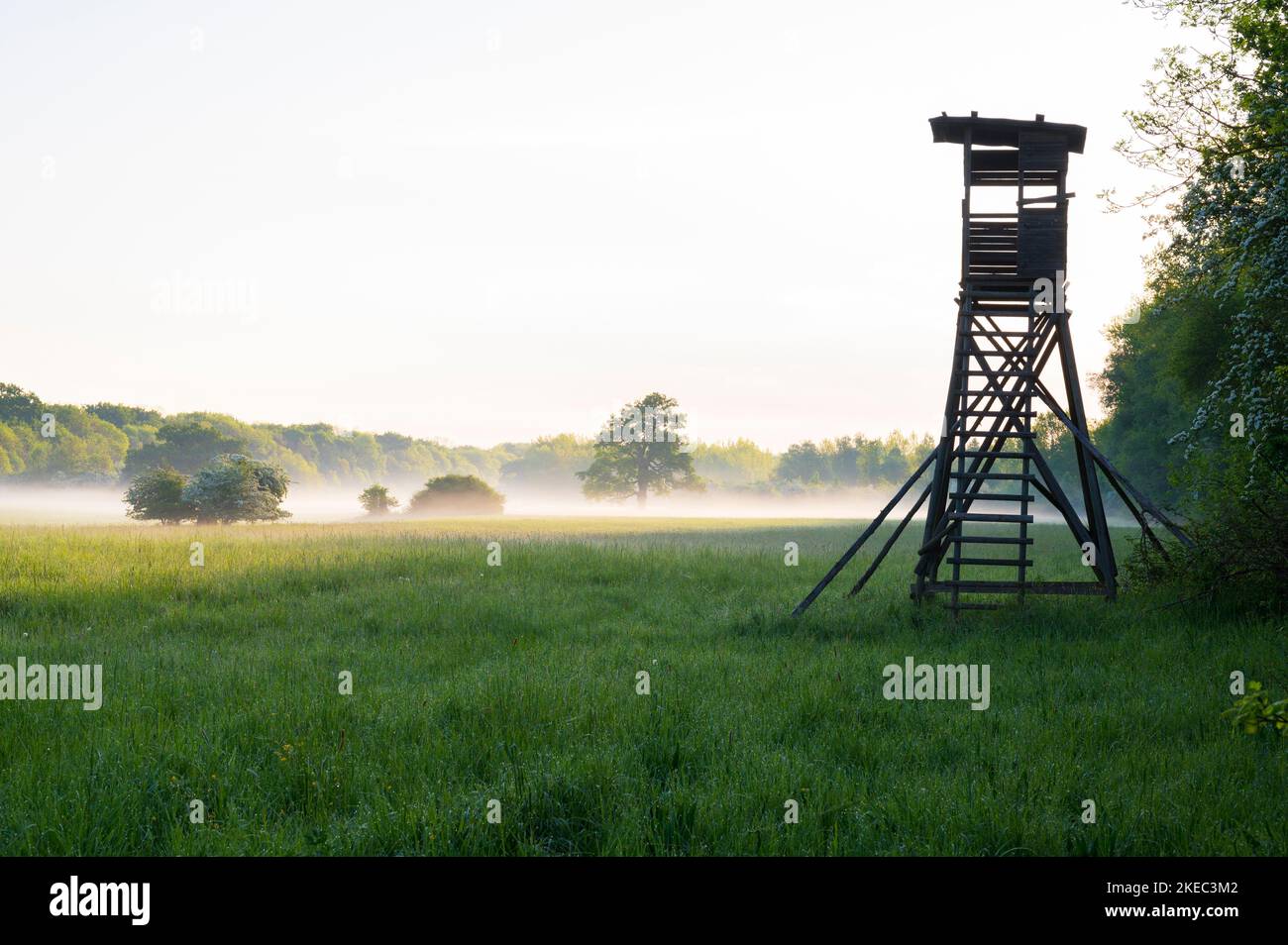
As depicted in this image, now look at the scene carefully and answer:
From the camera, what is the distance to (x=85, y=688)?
8.91 m

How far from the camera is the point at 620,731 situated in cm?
730

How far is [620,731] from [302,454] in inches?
6248

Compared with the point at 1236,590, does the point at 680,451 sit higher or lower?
higher

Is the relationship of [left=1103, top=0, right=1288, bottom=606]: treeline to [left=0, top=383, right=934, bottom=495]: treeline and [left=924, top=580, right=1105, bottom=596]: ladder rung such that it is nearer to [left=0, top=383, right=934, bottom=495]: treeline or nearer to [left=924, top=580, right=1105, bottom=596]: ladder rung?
[left=924, top=580, right=1105, bottom=596]: ladder rung

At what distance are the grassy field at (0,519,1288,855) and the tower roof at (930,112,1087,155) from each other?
818cm

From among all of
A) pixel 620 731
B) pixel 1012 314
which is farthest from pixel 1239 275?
pixel 620 731

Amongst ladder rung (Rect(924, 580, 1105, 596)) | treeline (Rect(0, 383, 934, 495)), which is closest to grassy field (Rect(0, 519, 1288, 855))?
ladder rung (Rect(924, 580, 1105, 596))

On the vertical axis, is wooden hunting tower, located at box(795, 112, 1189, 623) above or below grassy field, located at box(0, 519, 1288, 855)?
above

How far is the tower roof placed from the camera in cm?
1445

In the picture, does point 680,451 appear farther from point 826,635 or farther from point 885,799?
point 885,799

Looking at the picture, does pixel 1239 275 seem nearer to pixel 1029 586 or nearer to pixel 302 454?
pixel 1029 586
